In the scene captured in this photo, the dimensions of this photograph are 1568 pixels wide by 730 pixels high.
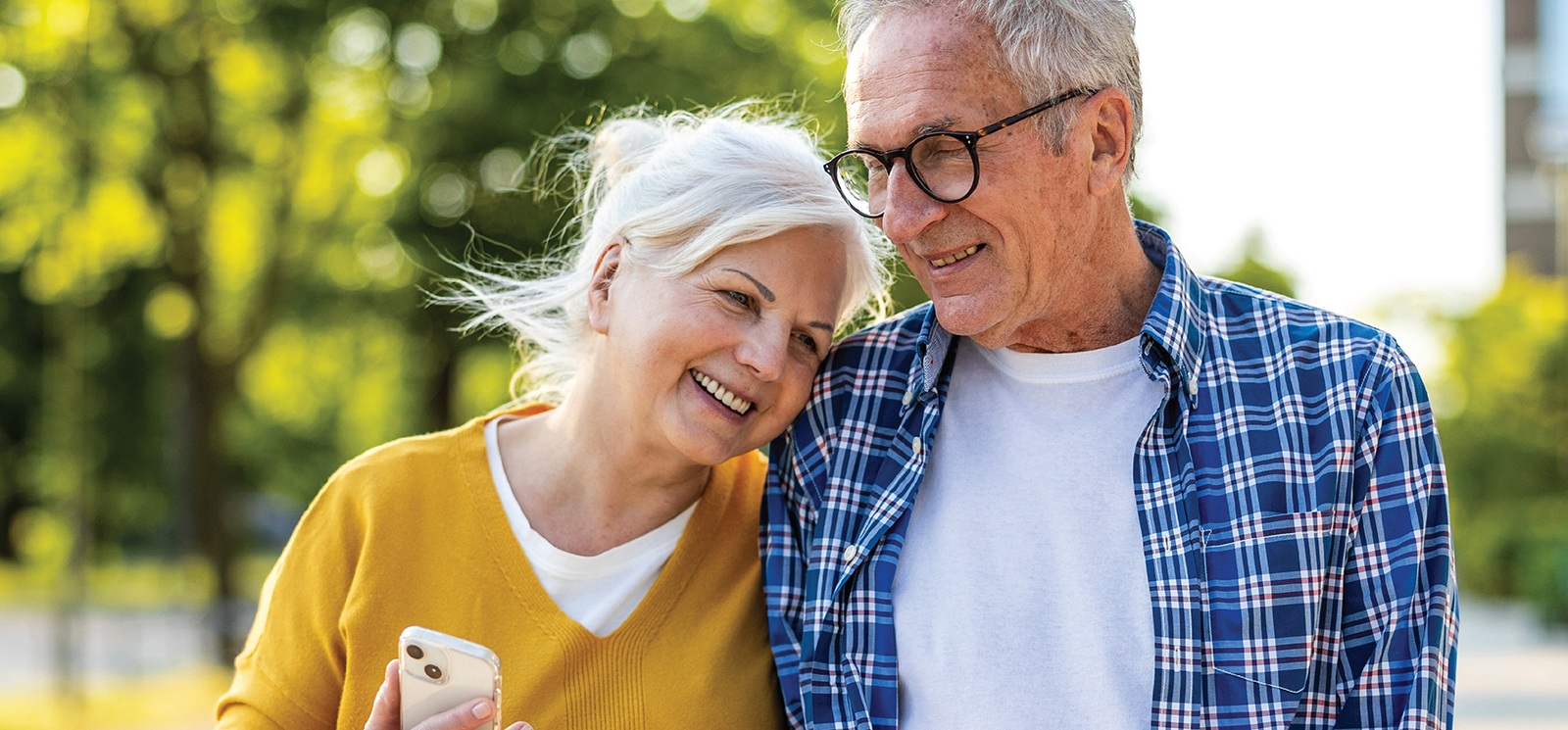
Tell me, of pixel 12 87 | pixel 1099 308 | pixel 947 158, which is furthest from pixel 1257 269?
pixel 947 158

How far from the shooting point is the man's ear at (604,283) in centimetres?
271

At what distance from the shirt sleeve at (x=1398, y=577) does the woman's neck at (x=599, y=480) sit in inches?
51.0

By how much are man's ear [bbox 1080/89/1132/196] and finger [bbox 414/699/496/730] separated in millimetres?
1448

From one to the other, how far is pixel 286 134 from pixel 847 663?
1254 centimetres

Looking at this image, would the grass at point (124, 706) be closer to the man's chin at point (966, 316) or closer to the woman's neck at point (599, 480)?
the woman's neck at point (599, 480)

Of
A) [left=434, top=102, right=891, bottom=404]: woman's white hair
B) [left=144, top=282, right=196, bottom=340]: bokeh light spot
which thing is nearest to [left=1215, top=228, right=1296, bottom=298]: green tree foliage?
[left=144, top=282, right=196, bottom=340]: bokeh light spot

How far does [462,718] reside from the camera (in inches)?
83.1

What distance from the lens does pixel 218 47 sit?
485 inches

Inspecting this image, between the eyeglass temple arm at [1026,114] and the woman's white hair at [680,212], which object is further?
the woman's white hair at [680,212]

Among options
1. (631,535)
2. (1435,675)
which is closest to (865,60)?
(631,535)

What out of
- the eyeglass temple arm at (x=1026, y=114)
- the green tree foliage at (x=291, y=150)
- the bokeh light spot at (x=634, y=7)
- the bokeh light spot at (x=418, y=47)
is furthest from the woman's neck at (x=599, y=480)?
the bokeh light spot at (x=418, y=47)

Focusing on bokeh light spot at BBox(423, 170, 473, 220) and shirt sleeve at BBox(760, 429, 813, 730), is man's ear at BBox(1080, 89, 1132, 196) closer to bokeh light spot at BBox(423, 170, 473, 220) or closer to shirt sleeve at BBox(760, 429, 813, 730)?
shirt sleeve at BBox(760, 429, 813, 730)

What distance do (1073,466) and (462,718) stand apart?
1180 mm

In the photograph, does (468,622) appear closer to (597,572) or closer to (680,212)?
(597,572)
